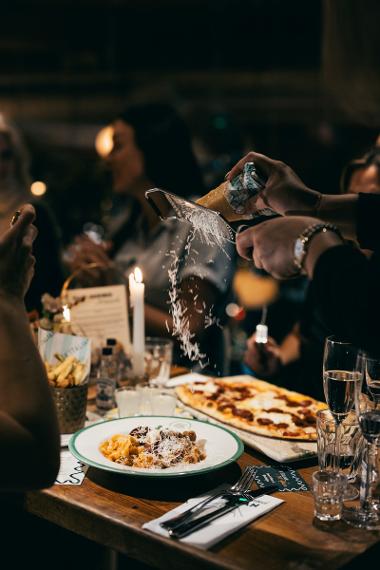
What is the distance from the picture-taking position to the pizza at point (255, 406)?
6.35 ft

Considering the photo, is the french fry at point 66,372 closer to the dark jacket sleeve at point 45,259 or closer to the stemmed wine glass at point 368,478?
the stemmed wine glass at point 368,478

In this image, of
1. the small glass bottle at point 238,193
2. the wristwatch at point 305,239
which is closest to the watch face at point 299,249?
the wristwatch at point 305,239

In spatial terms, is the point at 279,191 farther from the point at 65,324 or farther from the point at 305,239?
the point at 65,324

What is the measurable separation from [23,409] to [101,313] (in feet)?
4.61

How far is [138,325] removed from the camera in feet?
7.43

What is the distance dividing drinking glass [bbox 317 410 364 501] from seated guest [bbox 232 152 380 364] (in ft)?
0.80

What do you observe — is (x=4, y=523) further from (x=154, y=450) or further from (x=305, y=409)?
(x=305, y=409)

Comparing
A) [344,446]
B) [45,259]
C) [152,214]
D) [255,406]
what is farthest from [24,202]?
[344,446]

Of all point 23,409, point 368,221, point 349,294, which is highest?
point 368,221

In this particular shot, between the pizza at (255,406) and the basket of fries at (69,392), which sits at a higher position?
the basket of fries at (69,392)

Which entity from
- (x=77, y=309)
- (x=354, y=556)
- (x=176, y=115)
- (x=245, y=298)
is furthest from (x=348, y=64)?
(x=245, y=298)

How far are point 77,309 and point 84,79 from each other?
8.51 meters

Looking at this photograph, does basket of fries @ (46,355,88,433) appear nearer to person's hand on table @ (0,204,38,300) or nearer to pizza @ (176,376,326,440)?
pizza @ (176,376,326,440)

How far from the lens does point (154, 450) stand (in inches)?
65.9
